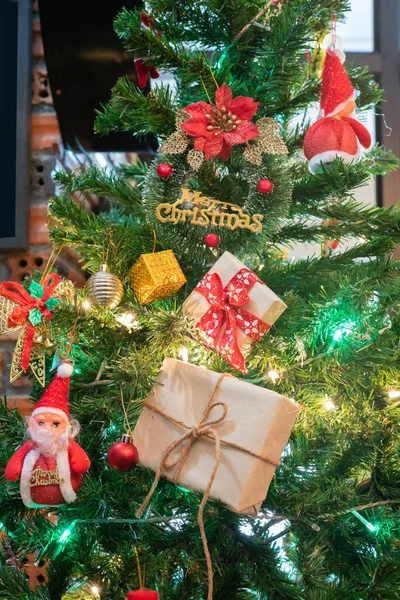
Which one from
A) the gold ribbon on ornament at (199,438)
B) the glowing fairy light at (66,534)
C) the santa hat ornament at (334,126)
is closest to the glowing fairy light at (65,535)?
the glowing fairy light at (66,534)

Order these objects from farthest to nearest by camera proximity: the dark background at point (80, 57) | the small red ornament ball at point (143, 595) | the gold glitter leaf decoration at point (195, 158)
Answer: the dark background at point (80, 57), the gold glitter leaf decoration at point (195, 158), the small red ornament ball at point (143, 595)

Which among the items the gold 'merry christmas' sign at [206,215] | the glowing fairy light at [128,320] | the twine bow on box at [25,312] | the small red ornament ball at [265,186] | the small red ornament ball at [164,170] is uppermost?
the small red ornament ball at [164,170]

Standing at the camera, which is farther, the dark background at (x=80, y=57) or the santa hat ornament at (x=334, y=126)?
the dark background at (x=80, y=57)

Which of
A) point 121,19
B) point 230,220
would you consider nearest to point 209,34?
point 121,19

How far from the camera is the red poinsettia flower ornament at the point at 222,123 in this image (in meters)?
0.95

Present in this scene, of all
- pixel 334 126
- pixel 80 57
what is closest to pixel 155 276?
pixel 334 126

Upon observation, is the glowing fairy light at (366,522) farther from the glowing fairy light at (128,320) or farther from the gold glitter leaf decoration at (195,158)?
the gold glitter leaf decoration at (195,158)

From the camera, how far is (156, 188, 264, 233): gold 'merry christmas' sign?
37.4 inches

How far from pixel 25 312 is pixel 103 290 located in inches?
4.3

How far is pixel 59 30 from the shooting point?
4.75 feet

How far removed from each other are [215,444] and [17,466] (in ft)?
0.84

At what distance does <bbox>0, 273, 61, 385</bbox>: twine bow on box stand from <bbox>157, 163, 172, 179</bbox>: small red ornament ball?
25 cm

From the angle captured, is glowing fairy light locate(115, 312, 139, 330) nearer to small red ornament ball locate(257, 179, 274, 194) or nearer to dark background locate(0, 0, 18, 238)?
small red ornament ball locate(257, 179, 274, 194)

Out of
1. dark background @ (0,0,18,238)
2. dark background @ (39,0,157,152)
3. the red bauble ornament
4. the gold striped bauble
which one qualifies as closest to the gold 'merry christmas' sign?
the gold striped bauble
